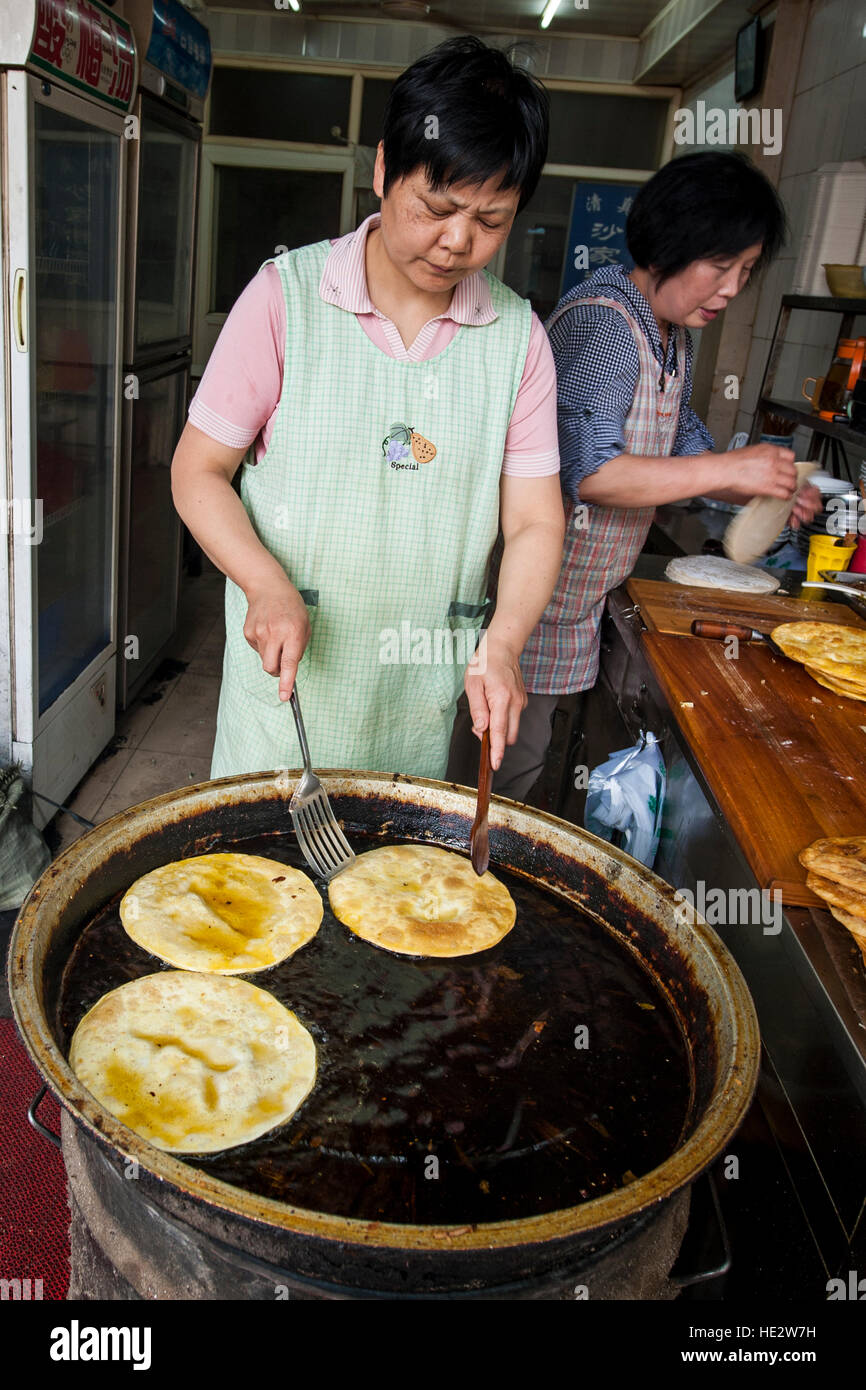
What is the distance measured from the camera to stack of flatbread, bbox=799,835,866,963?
1293 mm

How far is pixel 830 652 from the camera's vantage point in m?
2.20

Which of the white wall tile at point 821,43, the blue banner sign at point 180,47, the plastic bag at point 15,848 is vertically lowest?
the plastic bag at point 15,848

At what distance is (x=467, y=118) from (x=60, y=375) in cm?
220

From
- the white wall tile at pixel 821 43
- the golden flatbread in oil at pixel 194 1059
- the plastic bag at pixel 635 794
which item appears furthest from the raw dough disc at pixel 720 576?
the white wall tile at pixel 821 43

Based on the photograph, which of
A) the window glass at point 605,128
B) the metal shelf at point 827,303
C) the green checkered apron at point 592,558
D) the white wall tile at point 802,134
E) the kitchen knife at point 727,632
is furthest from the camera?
the window glass at point 605,128

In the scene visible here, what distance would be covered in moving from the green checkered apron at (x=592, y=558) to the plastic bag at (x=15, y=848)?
5.11 ft

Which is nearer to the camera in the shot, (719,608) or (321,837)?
(321,837)

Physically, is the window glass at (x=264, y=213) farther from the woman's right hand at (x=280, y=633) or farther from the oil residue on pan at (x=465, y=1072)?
the oil residue on pan at (x=465, y=1072)

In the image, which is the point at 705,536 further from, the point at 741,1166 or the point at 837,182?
the point at 741,1166

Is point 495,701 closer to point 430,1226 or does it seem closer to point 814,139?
point 430,1226

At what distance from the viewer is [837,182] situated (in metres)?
3.48

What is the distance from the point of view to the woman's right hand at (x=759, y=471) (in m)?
2.36

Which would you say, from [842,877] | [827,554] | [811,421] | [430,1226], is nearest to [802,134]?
[811,421]
